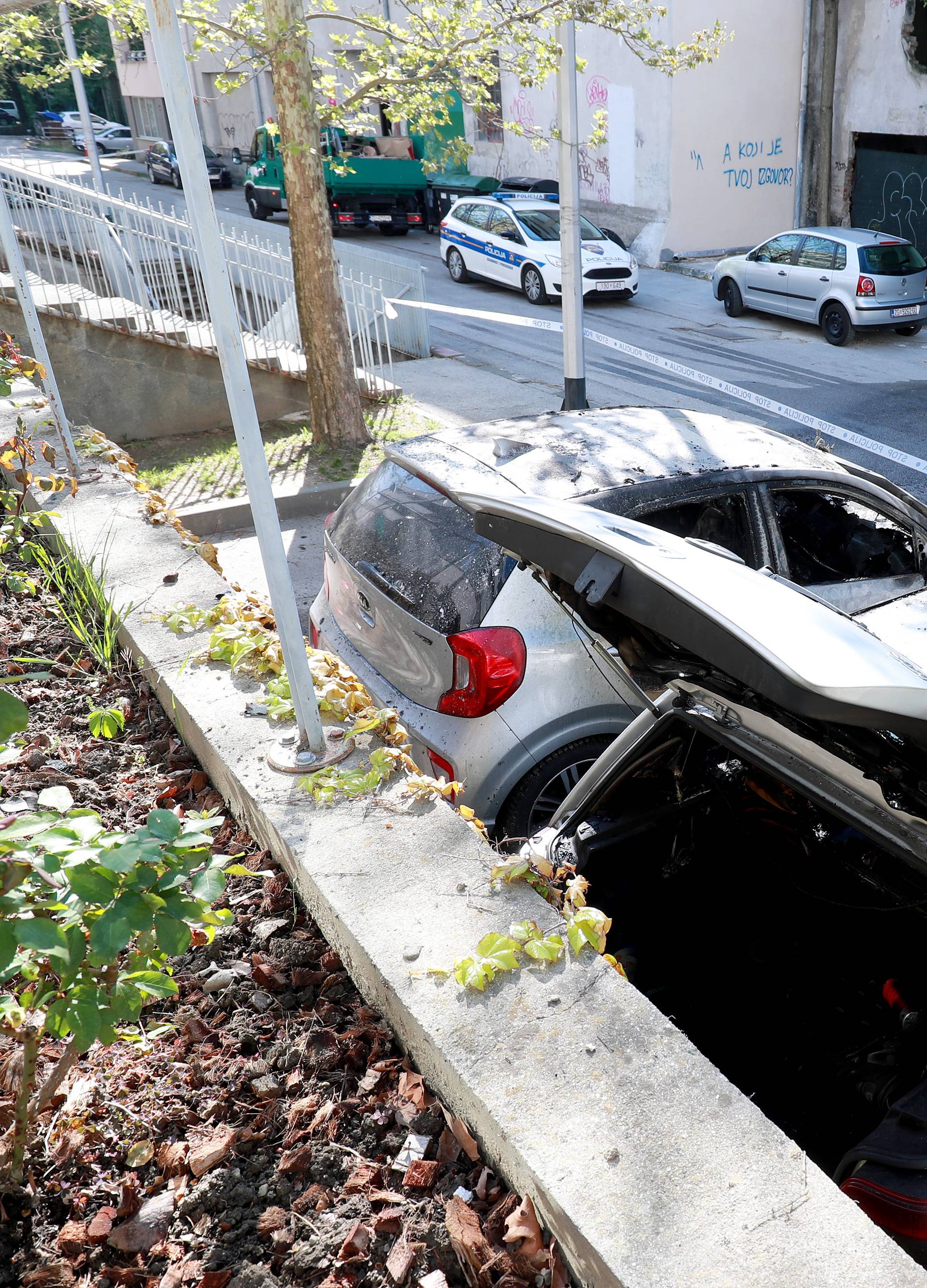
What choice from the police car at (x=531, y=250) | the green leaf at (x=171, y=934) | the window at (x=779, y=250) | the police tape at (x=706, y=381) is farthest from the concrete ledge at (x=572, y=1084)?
the police car at (x=531, y=250)

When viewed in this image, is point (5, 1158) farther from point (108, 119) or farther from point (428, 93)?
point (108, 119)

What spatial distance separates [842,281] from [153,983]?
15.6 meters

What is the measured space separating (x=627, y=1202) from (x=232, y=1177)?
837mm

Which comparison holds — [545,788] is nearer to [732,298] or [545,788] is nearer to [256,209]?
[732,298]

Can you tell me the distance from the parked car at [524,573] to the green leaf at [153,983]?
2079 mm

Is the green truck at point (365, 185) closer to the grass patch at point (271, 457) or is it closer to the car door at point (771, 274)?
the car door at point (771, 274)

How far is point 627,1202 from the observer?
179 cm

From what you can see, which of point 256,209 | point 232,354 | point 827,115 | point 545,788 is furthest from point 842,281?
point 256,209

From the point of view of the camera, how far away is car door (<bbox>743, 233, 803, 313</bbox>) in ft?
52.4

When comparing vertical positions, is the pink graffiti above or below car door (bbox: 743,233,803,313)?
above

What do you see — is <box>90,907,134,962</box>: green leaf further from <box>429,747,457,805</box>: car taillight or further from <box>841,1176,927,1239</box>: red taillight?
<box>429,747,457,805</box>: car taillight

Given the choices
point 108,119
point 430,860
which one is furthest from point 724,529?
point 108,119

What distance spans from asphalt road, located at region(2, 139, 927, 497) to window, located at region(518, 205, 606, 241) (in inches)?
43.7

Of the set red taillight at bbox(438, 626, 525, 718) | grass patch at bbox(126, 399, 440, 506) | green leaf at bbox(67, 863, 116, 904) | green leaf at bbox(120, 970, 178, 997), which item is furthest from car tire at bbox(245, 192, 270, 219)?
green leaf at bbox(67, 863, 116, 904)
